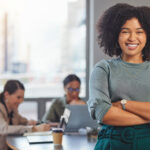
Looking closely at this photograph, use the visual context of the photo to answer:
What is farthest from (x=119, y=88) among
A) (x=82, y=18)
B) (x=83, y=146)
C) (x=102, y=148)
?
(x=82, y=18)

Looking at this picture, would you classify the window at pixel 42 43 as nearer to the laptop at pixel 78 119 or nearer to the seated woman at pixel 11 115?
the seated woman at pixel 11 115

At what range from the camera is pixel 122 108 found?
1779 mm

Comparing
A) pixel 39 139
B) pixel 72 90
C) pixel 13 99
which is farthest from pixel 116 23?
pixel 72 90

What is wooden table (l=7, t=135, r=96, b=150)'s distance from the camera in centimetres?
283

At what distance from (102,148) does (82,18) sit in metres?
3.70

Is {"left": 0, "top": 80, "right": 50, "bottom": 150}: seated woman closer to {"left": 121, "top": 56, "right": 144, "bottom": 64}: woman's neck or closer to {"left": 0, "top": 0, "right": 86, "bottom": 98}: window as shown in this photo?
{"left": 0, "top": 0, "right": 86, "bottom": 98}: window

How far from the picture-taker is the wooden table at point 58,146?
283 cm

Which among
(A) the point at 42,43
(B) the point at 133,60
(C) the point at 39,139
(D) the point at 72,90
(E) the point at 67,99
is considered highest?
(A) the point at 42,43

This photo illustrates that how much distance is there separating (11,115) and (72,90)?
84cm

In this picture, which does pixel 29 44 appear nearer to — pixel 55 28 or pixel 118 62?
pixel 55 28

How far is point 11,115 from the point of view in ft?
12.6

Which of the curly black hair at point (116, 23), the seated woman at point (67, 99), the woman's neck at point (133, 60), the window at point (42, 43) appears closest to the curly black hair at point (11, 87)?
the seated woman at point (67, 99)

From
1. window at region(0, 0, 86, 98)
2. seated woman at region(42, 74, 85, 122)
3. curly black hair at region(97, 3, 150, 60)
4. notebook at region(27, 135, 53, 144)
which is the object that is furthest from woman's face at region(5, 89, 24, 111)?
curly black hair at region(97, 3, 150, 60)

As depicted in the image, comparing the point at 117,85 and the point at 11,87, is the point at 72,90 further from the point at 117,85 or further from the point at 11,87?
the point at 117,85
